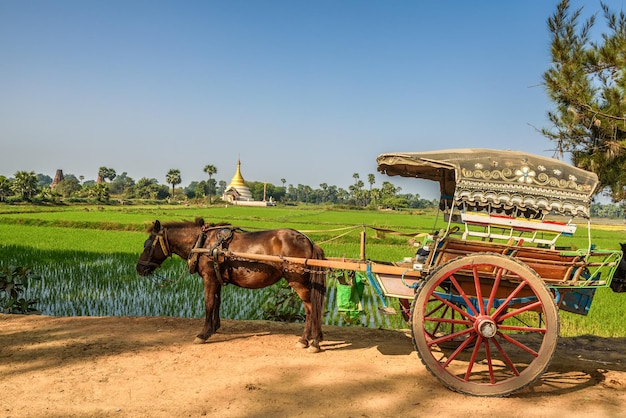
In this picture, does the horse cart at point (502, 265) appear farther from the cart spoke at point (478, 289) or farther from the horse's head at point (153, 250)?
the horse's head at point (153, 250)

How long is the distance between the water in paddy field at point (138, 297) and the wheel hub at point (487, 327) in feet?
10.3

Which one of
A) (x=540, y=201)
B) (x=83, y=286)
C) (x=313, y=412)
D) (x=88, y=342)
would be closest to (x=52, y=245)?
(x=83, y=286)

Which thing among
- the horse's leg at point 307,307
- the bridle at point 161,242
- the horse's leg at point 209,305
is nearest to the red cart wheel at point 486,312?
the horse's leg at point 307,307

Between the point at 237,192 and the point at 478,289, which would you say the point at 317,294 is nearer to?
the point at 478,289

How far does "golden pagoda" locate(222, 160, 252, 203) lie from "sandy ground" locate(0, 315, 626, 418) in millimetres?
84597

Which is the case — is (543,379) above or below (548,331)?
below

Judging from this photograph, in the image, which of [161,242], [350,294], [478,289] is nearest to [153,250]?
[161,242]

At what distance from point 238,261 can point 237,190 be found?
88747 millimetres

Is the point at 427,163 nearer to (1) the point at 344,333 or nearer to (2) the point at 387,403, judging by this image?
(2) the point at 387,403

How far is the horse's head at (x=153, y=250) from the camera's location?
6234 millimetres

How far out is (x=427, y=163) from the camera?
4570 mm

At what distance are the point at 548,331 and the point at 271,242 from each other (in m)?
3.34

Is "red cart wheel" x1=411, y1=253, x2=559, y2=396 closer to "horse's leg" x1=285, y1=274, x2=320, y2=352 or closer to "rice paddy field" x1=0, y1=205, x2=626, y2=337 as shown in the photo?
"rice paddy field" x1=0, y1=205, x2=626, y2=337

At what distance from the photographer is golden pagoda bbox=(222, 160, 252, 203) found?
91125 millimetres
